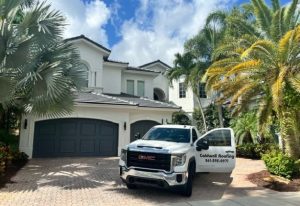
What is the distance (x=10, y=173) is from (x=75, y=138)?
606cm

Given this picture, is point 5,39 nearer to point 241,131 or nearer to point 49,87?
point 49,87

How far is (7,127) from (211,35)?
17129mm

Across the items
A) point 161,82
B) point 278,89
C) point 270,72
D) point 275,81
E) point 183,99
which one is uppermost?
point 161,82

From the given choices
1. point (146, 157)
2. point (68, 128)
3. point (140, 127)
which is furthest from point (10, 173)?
point (140, 127)

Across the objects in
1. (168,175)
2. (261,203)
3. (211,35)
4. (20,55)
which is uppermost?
(211,35)

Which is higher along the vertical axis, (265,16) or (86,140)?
(265,16)

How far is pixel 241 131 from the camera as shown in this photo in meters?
19.5

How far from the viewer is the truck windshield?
9805 millimetres

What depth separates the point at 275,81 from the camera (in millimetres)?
11023

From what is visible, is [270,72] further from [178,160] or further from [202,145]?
[178,160]

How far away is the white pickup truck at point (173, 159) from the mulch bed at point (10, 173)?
14.9ft

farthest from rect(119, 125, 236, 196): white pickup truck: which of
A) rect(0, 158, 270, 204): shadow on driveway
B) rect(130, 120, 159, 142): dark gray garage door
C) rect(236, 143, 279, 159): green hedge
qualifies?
rect(130, 120, 159, 142): dark gray garage door

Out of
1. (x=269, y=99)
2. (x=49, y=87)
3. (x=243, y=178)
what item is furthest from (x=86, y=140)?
(x=269, y=99)

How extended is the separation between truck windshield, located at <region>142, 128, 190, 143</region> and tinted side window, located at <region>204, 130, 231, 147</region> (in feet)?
3.23
